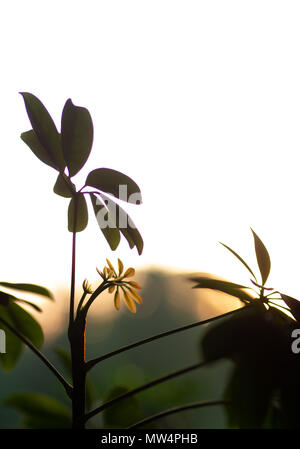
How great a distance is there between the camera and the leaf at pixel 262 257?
0.68 meters

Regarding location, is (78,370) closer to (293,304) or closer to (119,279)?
(119,279)

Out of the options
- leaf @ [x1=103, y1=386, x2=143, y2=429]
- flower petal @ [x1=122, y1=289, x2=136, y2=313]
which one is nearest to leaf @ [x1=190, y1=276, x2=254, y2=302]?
flower petal @ [x1=122, y1=289, x2=136, y2=313]

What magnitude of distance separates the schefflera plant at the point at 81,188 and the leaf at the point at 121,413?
286 mm

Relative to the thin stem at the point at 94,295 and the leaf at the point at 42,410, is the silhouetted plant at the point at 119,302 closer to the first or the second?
the thin stem at the point at 94,295

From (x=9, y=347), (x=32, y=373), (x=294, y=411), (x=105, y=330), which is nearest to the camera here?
(x=294, y=411)

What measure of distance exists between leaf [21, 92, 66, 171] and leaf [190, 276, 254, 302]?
24cm

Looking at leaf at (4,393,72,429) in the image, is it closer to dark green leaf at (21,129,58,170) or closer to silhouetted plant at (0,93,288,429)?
silhouetted plant at (0,93,288,429)

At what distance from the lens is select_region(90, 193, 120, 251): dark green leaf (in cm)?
70

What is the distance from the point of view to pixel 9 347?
0.80m

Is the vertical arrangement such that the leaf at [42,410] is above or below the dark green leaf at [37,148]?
below

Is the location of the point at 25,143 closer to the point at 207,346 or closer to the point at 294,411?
the point at 207,346

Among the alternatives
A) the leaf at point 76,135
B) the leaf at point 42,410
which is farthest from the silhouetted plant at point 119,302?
the leaf at point 42,410
